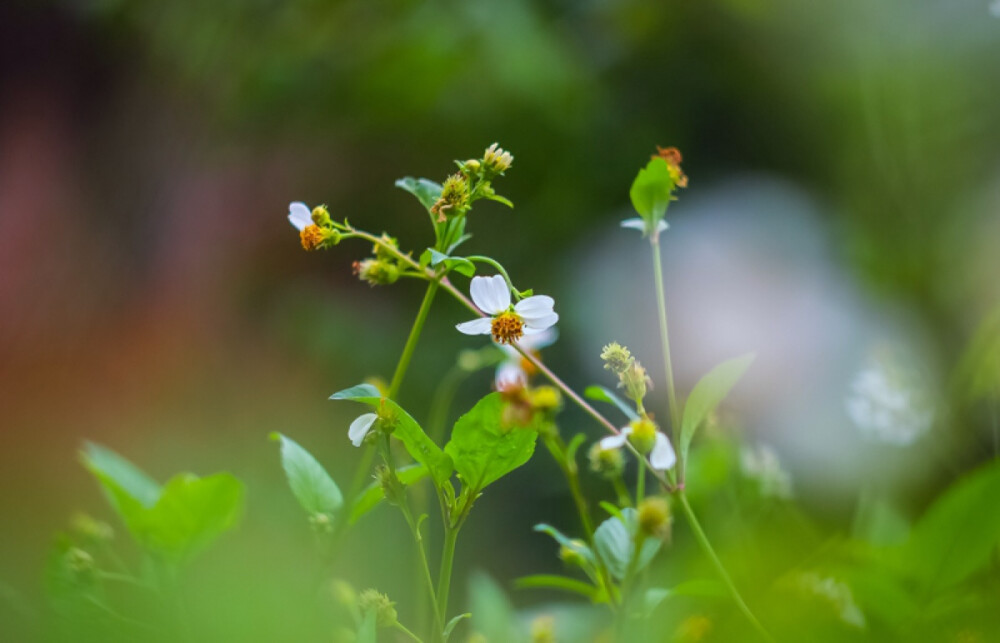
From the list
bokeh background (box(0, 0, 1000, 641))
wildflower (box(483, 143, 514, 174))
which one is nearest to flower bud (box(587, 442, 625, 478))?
wildflower (box(483, 143, 514, 174))

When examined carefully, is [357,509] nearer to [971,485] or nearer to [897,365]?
[971,485]

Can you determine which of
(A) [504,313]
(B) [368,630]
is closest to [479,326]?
(A) [504,313]

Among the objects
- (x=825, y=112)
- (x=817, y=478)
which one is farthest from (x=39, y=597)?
(x=825, y=112)

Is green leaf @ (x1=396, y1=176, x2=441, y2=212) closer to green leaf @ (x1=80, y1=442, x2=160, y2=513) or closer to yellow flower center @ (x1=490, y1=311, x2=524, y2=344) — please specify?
yellow flower center @ (x1=490, y1=311, x2=524, y2=344)

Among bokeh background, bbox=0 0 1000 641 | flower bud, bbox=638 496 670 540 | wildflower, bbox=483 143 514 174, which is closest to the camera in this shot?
flower bud, bbox=638 496 670 540

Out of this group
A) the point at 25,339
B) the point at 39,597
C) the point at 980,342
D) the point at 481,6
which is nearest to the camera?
the point at 39,597

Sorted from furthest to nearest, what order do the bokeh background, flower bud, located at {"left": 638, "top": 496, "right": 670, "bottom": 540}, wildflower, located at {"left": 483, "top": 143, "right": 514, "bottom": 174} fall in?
the bokeh background < wildflower, located at {"left": 483, "top": 143, "right": 514, "bottom": 174} < flower bud, located at {"left": 638, "top": 496, "right": 670, "bottom": 540}
